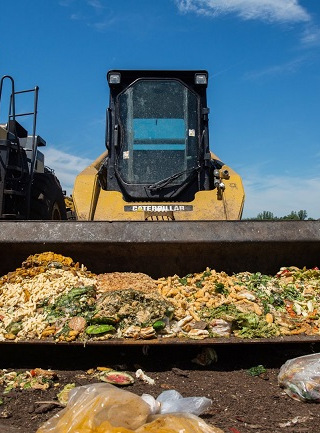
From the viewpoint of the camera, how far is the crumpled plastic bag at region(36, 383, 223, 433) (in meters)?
2.92

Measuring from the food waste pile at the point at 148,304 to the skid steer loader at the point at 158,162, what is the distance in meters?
1.43

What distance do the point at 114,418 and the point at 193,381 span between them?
1.62 metres

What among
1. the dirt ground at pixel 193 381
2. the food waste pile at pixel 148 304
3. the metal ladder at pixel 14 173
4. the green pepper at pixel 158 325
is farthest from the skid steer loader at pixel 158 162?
the green pepper at pixel 158 325

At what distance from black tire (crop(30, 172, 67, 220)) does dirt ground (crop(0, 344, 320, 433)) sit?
111 inches

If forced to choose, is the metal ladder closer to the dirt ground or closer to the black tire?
the black tire

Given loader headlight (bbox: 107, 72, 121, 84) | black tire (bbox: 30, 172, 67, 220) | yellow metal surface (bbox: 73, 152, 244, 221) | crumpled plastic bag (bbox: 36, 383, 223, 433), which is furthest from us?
black tire (bbox: 30, 172, 67, 220)

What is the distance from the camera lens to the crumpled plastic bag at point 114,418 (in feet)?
9.57

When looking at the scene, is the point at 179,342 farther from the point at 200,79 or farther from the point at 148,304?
the point at 200,79

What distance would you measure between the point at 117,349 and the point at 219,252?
1499 mm

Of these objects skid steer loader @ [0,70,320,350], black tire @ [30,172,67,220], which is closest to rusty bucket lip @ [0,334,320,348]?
skid steer loader @ [0,70,320,350]

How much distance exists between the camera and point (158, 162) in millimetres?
7164

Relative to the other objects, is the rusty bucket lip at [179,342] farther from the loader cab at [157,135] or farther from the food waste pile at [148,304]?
the loader cab at [157,135]

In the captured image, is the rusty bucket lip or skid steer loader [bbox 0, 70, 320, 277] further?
skid steer loader [bbox 0, 70, 320, 277]

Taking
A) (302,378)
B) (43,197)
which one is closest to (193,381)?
(302,378)
